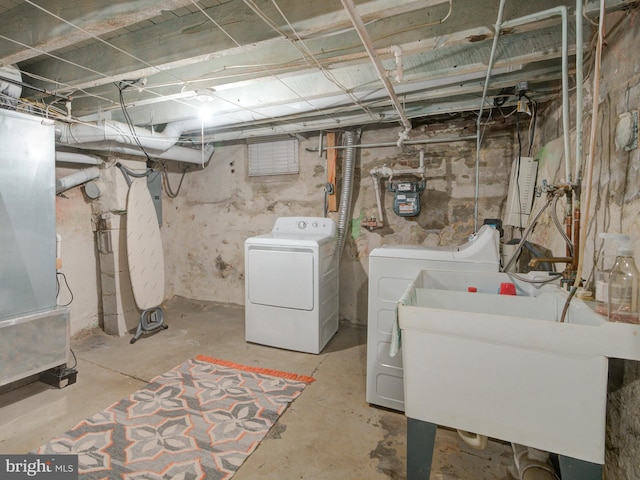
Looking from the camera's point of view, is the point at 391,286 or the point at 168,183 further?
the point at 168,183

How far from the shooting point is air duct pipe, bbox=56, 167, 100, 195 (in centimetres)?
292

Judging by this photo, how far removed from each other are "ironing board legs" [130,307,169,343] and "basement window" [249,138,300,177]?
1908mm

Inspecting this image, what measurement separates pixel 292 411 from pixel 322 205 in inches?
84.8

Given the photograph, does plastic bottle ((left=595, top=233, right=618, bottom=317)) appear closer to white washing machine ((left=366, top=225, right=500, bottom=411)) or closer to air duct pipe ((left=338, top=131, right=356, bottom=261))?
white washing machine ((left=366, top=225, right=500, bottom=411))

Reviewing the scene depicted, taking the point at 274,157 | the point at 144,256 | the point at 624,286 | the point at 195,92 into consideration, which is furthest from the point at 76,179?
the point at 624,286

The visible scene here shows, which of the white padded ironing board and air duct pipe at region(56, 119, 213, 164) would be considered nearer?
air duct pipe at region(56, 119, 213, 164)

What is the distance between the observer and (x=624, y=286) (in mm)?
998

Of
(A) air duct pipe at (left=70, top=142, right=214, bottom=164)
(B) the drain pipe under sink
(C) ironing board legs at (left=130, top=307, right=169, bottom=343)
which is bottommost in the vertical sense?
(C) ironing board legs at (left=130, top=307, right=169, bottom=343)

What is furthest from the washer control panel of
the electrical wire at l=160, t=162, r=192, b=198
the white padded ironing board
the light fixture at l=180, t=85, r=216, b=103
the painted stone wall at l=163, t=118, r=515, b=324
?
the electrical wire at l=160, t=162, r=192, b=198

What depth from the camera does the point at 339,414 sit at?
2.03 metres

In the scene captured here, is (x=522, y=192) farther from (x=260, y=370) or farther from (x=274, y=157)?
(x=274, y=157)

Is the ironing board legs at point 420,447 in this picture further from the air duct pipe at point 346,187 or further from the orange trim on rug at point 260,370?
the air duct pipe at point 346,187

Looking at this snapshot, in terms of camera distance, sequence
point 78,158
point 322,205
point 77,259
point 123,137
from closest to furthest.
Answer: point 123,137 < point 78,158 < point 77,259 < point 322,205

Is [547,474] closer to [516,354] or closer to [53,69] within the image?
[516,354]
